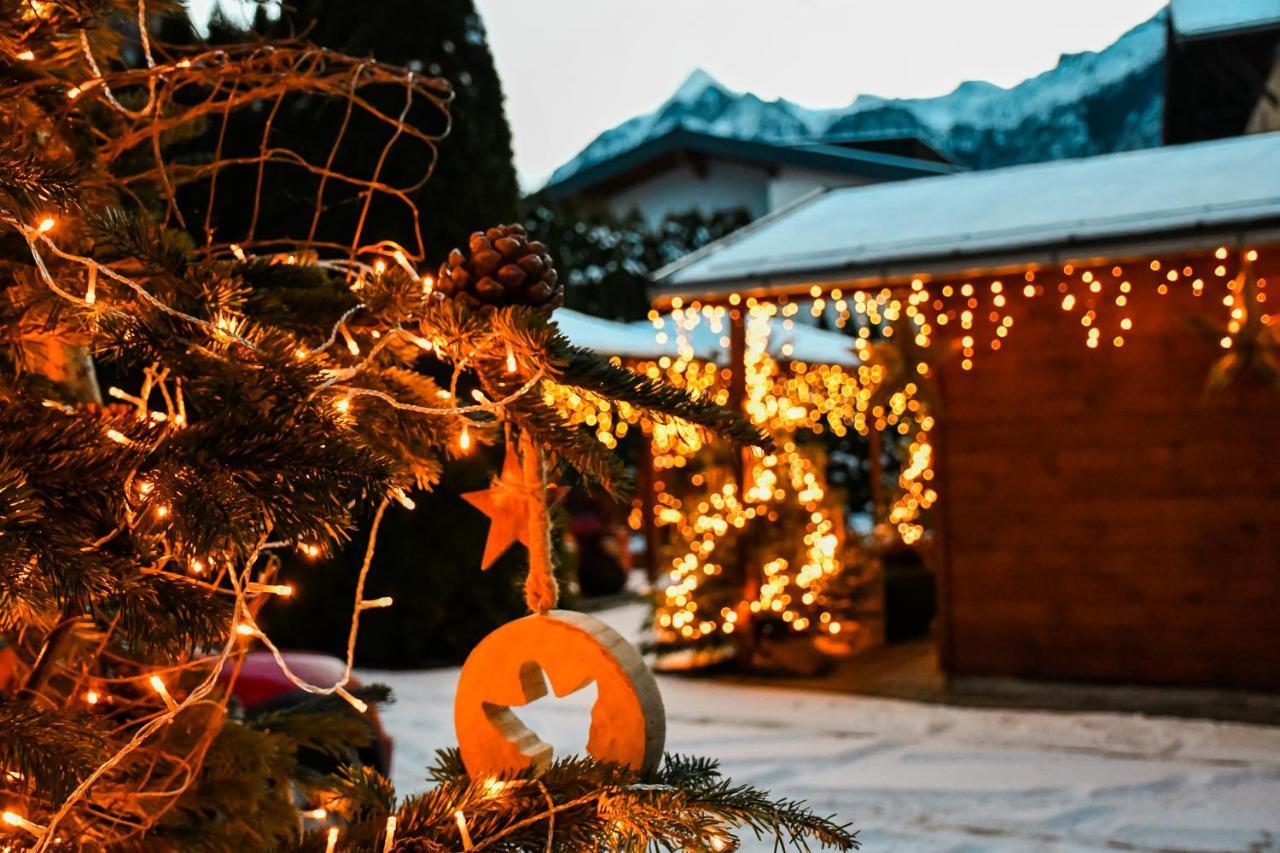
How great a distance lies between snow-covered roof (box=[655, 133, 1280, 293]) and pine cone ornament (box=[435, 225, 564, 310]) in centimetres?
514

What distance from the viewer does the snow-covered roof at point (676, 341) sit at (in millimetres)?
9658

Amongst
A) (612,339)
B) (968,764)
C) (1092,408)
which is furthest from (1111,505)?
(612,339)

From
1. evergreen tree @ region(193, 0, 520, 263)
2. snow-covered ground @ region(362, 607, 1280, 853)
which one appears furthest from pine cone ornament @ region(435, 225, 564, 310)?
evergreen tree @ region(193, 0, 520, 263)

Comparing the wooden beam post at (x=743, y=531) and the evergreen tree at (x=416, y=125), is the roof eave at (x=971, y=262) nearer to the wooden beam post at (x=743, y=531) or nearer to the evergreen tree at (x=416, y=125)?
the wooden beam post at (x=743, y=531)

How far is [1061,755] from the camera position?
5.16 m

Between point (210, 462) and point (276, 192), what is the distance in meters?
6.33

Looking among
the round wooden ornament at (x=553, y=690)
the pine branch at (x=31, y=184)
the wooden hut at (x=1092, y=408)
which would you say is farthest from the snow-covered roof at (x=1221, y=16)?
the pine branch at (x=31, y=184)

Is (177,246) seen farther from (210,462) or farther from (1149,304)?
(1149,304)

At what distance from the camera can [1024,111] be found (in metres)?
7.10

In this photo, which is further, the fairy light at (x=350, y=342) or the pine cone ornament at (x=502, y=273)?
the fairy light at (x=350, y=342)

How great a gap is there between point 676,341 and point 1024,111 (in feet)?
14.0

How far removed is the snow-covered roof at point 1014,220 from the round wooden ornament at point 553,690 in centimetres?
516

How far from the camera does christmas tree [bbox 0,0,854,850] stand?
1.13m

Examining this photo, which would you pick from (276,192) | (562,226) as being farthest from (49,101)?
(562,226)
